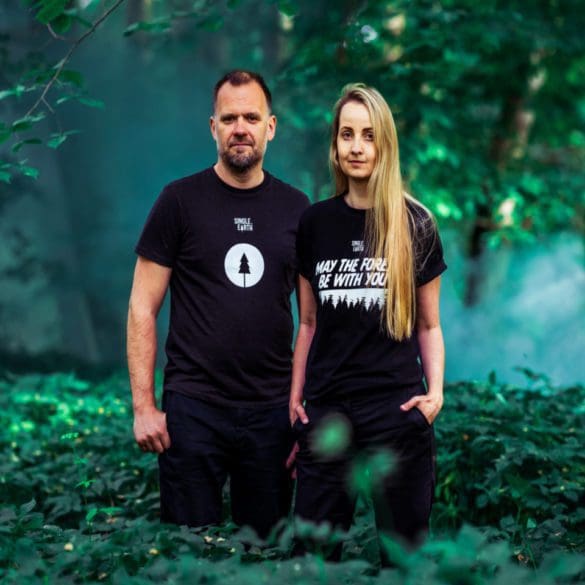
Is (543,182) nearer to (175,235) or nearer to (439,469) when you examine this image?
(439,469)

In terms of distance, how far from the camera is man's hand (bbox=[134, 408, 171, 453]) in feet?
13.5

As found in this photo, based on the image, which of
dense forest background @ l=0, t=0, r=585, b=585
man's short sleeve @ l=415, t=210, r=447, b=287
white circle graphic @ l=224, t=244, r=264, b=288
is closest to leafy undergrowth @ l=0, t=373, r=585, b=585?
dense forest background @ l=0, t=0, r=585, b=585

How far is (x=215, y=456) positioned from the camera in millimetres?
4125

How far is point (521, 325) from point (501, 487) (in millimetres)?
12846

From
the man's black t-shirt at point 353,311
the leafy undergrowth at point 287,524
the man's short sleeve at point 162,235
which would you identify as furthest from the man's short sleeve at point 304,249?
the leafy undergrowth at point 287,524

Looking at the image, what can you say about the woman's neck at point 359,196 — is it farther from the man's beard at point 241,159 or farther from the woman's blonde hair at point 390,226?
the man's beard at point 241,159

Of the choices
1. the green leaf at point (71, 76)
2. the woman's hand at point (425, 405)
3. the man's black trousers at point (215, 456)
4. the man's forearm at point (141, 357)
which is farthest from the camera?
the green leaf at point (71, 76)

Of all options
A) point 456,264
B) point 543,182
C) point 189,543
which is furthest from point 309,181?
point 189,543

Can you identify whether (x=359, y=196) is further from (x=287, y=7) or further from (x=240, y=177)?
(x=287, y=7)

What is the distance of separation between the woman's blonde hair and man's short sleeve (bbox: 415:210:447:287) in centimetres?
4

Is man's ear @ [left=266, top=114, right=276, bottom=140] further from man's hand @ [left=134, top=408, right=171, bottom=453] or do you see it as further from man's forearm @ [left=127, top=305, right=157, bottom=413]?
man's hand @ [left=134, top=408, right=171, bottom=453]

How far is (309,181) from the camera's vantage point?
43.3 ft

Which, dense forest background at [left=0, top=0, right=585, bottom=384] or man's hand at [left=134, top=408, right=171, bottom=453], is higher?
dense forest background at [left=0, top=0, right=585, bottom=384]

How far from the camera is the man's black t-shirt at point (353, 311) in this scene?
142 inches
